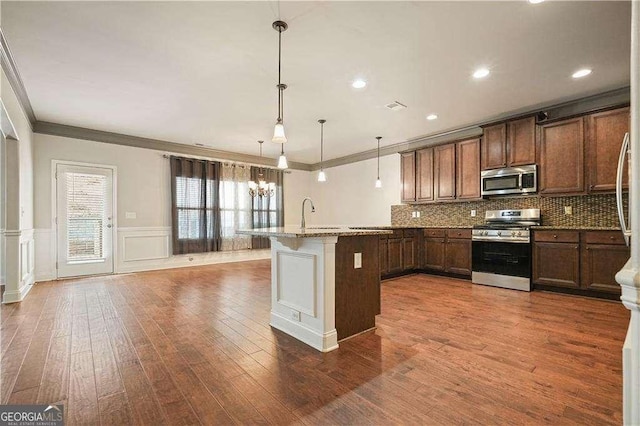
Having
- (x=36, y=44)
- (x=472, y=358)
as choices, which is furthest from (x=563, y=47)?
(x=36, y=44)

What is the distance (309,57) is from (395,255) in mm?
3576

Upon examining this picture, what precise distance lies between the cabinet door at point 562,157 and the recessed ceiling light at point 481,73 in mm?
1726

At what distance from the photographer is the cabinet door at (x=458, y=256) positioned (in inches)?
205

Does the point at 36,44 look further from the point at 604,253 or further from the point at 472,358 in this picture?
the point at 604,253

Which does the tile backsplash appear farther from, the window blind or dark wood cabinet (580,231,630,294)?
the window blind

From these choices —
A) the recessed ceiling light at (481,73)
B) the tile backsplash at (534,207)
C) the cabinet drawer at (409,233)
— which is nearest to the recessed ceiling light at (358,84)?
the recessed ceiling light at (481,73)

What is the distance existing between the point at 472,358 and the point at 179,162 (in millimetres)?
6433

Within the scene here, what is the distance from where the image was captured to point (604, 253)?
3.86m

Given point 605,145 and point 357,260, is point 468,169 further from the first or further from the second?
point 357,260

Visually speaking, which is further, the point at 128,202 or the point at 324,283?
the point at 128,202

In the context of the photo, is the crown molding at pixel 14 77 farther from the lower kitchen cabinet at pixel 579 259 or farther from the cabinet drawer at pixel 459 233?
the lower kitchen cabinet at pixel 579 259

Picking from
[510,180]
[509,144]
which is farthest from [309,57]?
[510,180]

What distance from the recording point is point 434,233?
223 inches

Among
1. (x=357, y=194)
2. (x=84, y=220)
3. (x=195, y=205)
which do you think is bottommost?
(x=84, y=220)
